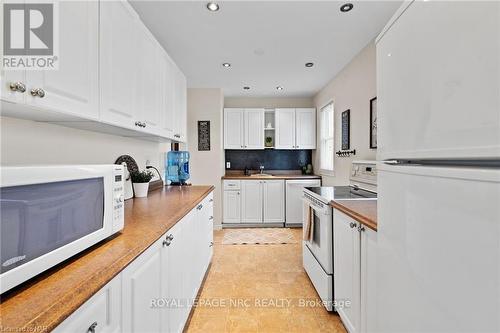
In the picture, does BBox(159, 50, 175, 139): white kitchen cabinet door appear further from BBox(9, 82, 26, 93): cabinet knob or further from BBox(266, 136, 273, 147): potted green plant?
BBox(266, 136, 273, 147): potted green plant

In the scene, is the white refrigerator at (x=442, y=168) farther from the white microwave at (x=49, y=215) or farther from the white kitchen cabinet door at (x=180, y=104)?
the white kitchen cabinet door at (x=180, y=104)

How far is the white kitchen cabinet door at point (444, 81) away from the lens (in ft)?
1.64

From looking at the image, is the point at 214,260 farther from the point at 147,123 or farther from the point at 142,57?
the point at 142,57

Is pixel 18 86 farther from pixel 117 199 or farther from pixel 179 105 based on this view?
pixel 179 105

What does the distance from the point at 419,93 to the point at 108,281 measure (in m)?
1.12

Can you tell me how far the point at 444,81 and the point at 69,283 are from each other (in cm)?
113

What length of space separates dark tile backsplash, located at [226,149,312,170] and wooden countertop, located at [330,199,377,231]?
315cm

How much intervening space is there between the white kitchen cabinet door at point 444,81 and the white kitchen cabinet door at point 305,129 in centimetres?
376

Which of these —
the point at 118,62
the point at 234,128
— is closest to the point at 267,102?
the point at 234,128

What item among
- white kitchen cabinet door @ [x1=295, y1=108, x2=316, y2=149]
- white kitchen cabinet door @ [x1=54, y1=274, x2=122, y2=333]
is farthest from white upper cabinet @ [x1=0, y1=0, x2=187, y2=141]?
white kitchen cabinet door @ [x1=295, y1=108, x2=316, y2=149]

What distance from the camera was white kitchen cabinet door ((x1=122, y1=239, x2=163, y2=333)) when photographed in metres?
0.89

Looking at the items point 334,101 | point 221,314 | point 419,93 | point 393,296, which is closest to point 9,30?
point 419,93

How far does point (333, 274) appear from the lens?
183cm

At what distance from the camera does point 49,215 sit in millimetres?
715
